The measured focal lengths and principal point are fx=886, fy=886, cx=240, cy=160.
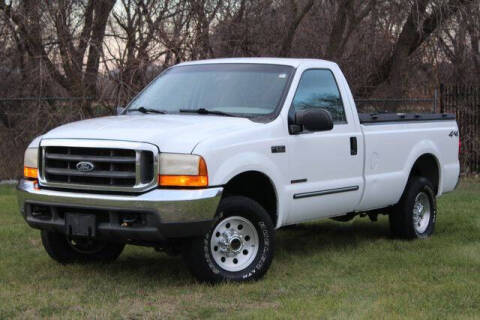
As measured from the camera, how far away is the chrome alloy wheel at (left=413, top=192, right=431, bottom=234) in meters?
9.84

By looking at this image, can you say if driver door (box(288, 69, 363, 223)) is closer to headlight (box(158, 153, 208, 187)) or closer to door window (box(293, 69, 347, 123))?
door window (box(293, 69, 347, 123))

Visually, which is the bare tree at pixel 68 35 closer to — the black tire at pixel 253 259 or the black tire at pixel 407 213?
the black tire at pixel 407 213

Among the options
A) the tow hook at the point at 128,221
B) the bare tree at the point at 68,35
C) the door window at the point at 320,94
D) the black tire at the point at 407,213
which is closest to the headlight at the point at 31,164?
the tow hook at the point at 128,221

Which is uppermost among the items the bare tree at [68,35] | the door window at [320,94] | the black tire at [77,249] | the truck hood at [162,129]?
the bare tree at [68,35]

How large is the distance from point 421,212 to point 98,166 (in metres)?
4.38

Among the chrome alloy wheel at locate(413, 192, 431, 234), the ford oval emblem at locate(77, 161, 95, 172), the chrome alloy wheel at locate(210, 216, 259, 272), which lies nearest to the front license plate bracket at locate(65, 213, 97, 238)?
the ford oval emblem at locate(77, 161, 95, 172)

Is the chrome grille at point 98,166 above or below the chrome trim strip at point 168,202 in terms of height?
above

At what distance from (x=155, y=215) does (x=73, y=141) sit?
3.27ft

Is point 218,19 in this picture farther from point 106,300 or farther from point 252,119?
point 106,300

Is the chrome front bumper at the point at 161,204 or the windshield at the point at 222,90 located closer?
the chrome front bumper at the point at 161,204

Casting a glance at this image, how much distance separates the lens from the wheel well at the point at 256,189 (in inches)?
295

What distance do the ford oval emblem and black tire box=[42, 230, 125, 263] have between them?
1185mm

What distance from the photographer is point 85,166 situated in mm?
7027

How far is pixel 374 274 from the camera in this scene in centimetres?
765
